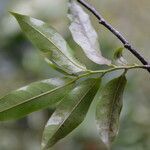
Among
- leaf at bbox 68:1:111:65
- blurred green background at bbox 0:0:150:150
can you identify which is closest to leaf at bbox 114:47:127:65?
leaf at bbox 68:1:111:65

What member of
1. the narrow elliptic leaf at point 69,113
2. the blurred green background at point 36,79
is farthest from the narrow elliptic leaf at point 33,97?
the blurred green background at point 36,79

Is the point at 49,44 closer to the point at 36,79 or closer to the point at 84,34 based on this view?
the point at 84,34

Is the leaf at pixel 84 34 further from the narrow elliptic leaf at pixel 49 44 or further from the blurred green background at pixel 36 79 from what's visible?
the blurred green background at pixel 36 79

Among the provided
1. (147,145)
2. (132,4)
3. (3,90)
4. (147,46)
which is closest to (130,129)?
(147,145)

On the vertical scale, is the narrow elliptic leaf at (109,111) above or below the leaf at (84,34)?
below

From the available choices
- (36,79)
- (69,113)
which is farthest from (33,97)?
(36,79)

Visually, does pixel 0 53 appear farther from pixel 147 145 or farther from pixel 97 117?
pixel 97 117

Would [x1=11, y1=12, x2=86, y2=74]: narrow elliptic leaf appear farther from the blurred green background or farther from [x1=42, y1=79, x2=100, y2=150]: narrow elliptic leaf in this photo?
the blurred green background
